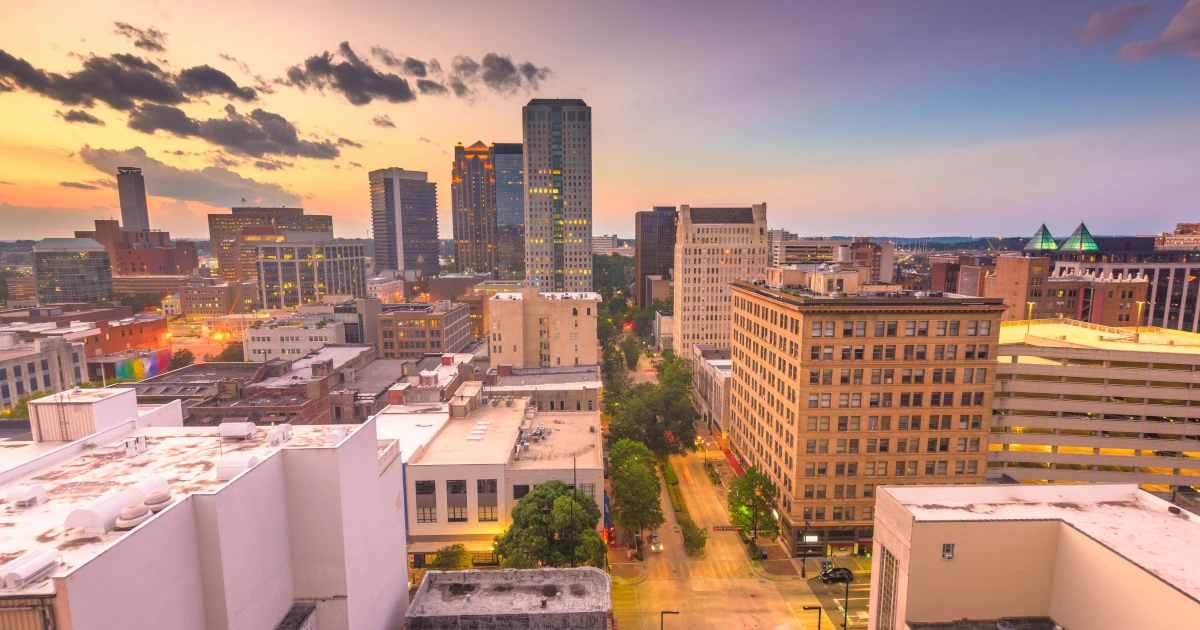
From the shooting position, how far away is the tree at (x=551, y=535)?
53250mm

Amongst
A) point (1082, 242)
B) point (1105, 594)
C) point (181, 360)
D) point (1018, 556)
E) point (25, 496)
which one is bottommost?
point (181, 360)

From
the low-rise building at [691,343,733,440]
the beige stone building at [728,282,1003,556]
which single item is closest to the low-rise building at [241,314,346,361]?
the low-rise building at [691,343,733,440]

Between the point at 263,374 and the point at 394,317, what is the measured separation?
42.3 m

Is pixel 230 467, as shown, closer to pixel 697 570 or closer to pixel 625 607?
pixel 625 607

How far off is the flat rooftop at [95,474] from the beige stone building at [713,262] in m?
132

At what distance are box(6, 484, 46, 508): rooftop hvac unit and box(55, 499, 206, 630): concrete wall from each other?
824 cm

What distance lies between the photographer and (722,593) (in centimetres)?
6106

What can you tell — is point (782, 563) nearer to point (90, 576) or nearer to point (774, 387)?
point (774, 387)

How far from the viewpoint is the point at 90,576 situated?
784 inches

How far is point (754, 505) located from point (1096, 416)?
154ft

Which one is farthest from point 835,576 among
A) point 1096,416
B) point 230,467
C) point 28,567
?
point 28,567

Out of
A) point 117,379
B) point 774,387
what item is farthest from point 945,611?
point 117,379

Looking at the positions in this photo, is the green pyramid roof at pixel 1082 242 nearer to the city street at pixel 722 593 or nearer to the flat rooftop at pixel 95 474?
the city street at pixel 722 593

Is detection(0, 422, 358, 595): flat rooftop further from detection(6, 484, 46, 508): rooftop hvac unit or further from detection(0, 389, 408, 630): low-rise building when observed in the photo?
detection(6, 484, 46, 508): rooftop hvac unit
